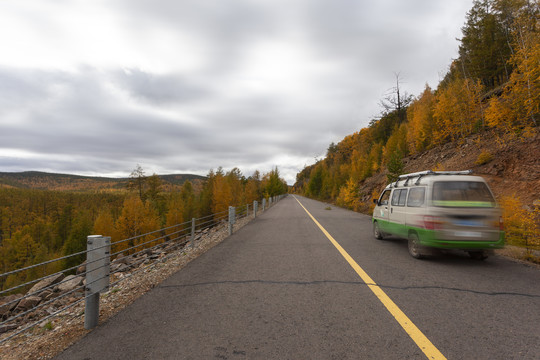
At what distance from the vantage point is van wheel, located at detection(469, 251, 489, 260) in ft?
19.5

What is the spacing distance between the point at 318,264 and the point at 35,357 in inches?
194

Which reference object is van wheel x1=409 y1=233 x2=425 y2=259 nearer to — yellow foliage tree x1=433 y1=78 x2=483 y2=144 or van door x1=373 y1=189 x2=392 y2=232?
van door x1=373 y1=189 x2=392 y2=232

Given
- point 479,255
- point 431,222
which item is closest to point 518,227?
point 479,255

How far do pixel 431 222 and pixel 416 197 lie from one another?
905 mm

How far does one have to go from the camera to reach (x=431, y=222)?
5.57 m

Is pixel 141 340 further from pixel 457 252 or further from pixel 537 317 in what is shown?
pixel 457 252

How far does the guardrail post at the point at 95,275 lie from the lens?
3344mm

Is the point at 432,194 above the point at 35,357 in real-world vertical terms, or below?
above

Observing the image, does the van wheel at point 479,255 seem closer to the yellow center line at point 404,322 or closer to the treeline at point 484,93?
the yellow center line at point 404,322

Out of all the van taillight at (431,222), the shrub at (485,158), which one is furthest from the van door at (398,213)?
the shrub at (485,158)

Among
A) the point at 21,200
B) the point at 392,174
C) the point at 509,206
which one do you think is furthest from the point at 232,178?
the point at 21,200

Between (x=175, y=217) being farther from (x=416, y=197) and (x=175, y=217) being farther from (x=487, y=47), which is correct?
(x=487, y=47)

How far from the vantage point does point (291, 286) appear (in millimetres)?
4496

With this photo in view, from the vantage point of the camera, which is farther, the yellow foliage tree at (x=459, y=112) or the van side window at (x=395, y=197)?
the yellow foliage tree at (x=459, y=112)
